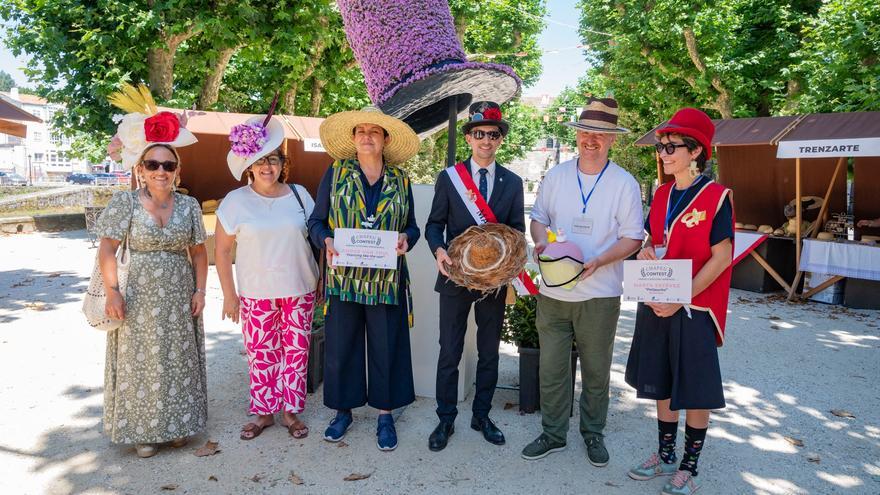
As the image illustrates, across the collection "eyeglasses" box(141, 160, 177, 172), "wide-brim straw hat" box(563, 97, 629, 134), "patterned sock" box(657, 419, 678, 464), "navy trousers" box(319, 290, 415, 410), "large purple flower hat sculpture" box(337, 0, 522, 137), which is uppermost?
"large purple flower hat sculpture" box(337, 0, 522, 137)

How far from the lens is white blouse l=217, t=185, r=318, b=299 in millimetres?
3688

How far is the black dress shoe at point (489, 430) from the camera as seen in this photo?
386cm

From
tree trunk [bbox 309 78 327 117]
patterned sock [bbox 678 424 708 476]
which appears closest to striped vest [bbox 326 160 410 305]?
patterned sock [bbox 678 424 708 476]

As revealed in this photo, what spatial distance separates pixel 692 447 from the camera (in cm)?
325

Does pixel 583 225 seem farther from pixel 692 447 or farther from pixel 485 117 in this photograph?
pixel 692 447

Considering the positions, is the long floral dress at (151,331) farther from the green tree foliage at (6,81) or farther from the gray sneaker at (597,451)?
the green tree foliage at (6,81)

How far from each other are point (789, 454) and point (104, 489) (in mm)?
4131

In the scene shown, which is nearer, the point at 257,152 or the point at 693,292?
the point at 693,292

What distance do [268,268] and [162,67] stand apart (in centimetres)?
1013

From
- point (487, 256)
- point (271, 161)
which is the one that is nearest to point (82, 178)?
point (271, 161)

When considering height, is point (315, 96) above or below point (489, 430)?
above

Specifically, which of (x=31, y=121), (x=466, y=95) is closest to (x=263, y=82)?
(x=31, y=121)

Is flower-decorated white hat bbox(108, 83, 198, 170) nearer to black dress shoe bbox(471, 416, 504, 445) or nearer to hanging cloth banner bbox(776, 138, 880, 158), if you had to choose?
black dress shoe bbox(471, 416, 504, 445)

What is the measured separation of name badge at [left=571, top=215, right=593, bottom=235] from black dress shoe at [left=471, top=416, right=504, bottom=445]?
1.44 metres
